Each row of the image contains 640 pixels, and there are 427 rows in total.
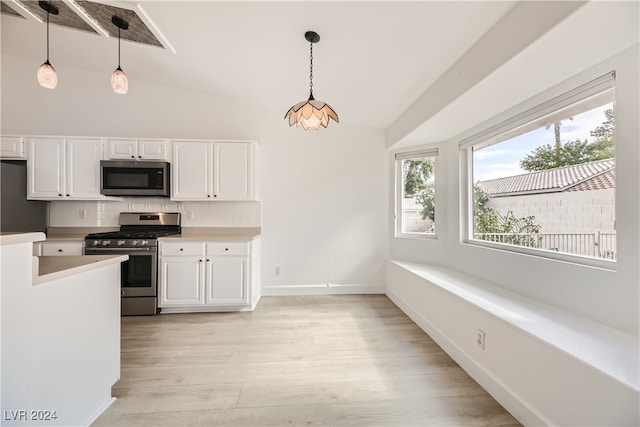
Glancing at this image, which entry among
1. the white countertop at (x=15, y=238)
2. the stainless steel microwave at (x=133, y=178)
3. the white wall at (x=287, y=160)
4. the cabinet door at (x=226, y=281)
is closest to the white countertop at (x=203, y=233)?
the white wall at (x=287, y=160)

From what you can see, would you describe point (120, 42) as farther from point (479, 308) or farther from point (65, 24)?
point (479, 308)

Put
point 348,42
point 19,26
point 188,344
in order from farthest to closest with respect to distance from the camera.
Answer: point 19,26
point 188,344
point 348,42

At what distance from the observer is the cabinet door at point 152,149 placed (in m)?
3.37

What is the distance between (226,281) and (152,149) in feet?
6.21

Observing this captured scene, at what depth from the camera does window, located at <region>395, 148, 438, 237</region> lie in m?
3.54

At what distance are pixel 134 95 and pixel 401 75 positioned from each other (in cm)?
352

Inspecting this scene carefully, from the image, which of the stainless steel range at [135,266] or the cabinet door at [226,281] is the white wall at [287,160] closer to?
the cabinet door at [226,281]

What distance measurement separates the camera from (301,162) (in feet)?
12.7

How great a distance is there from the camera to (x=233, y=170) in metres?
3.43

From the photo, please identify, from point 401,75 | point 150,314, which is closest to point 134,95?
point 150,314

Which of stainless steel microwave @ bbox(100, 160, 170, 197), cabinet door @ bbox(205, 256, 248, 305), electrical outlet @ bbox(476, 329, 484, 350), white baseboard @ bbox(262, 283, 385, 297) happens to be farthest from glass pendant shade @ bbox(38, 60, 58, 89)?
electrical outlet @ bbox(476, 329, 484, 350)

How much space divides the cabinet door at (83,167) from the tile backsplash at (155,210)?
334 mm

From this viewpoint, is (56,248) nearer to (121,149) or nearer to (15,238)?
(121,149)

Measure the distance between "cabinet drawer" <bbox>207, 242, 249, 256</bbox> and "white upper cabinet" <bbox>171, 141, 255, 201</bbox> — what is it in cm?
61
